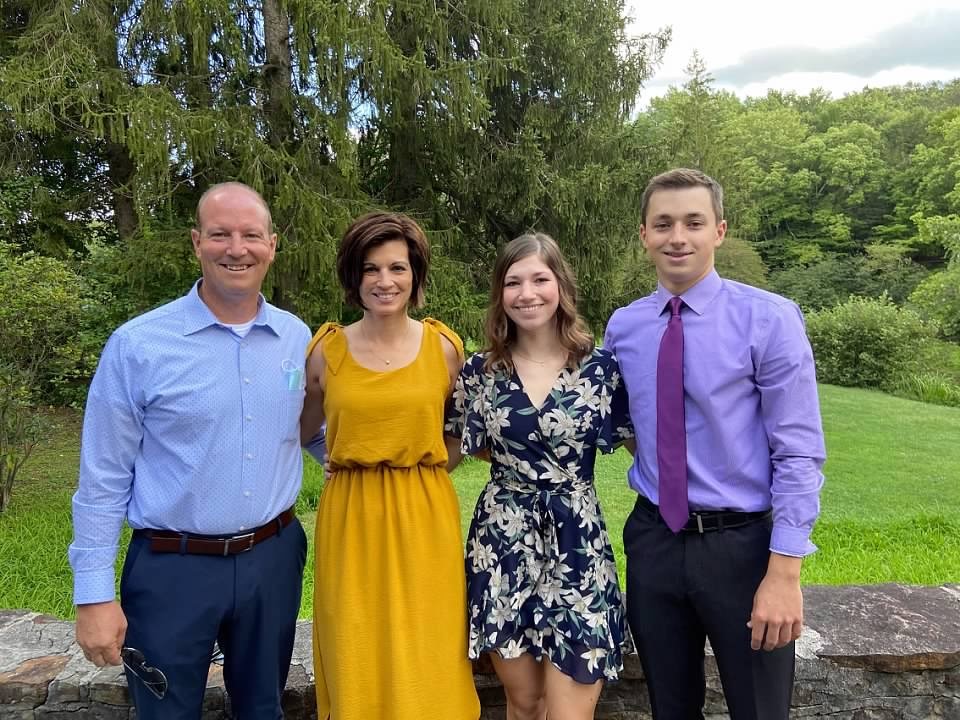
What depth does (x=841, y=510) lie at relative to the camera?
21.4 ft

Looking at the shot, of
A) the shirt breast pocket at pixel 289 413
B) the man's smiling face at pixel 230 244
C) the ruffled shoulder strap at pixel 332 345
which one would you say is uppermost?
the man's smiling face at pixel 230 244

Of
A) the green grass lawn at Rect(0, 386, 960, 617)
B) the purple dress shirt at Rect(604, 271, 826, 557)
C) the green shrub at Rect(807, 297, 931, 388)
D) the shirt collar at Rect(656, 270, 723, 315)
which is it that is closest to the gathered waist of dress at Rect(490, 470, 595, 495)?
the purple dress shirt at Rect(604, 271, 826, 557)

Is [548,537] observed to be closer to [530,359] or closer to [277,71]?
[530,359]

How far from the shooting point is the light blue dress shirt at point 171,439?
187cm

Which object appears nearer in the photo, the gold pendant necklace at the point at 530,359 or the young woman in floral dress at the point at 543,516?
the young woman in floral dress at the point at 543,516

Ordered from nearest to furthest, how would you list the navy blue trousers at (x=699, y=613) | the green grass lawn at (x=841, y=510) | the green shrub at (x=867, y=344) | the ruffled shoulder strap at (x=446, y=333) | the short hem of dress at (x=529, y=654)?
the navy blue trousers at (x=699, y=613), the short hem of dress at (x=529, y=654), the ruffled shoulder strap at (x=446, y=333), the green grass lawn at (x=841, y=510), the green shrub at (x=867, y=344)

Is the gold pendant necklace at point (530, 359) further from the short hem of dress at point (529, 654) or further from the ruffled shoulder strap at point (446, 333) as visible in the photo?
the short hem of dress at point (529, 654)

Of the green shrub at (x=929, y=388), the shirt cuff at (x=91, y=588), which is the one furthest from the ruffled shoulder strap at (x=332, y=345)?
the green shrub at (x=929, y=388)

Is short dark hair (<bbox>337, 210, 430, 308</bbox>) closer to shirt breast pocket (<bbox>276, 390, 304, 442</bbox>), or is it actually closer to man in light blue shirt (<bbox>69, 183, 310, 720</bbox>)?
man in light blue shirt (<bbox>69, 183, 310, 720</bbox>)

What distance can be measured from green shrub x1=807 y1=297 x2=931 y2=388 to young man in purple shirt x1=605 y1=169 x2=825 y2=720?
17.1 metres

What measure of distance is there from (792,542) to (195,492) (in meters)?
1.56

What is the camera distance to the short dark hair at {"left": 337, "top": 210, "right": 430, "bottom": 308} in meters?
2.10

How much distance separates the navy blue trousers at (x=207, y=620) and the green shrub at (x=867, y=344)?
1769 cm

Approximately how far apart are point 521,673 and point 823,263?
32915mm
